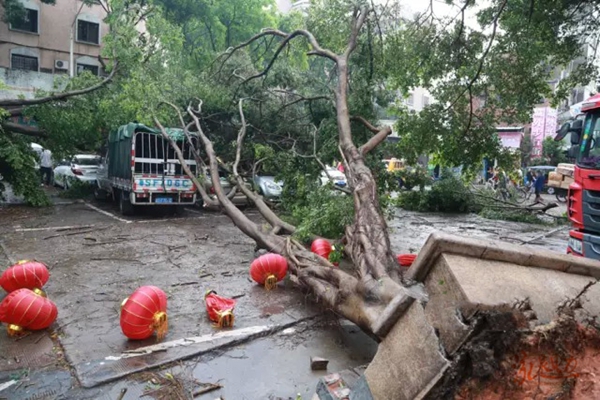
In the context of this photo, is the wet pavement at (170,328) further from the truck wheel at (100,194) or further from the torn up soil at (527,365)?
the truck wheel at (100,194)

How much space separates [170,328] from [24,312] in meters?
1.44

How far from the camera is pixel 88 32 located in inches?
1206

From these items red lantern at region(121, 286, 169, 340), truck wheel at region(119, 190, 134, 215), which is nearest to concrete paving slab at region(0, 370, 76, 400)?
red lantern at region(121, 286, 169, 340)

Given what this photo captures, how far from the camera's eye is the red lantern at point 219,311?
4.83m

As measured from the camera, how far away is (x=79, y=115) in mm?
13281

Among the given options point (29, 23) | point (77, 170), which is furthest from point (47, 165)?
point (29, 23)

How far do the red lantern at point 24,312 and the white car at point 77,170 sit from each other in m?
12.8

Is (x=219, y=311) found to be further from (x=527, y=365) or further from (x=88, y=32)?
(x=88, y=32)

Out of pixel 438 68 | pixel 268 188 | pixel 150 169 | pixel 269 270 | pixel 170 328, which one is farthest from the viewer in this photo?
pixel 268 188

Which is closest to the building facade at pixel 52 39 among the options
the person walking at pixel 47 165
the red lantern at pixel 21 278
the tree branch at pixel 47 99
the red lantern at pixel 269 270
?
the person walking at pixel 47 165

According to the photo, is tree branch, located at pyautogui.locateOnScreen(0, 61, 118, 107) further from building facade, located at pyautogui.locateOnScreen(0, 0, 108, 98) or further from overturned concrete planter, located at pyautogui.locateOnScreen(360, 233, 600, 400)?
building facade, located at pyautogui.locateOnScreen(0, 0, 108, 98)

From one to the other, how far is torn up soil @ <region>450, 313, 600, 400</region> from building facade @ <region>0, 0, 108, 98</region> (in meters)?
29.5

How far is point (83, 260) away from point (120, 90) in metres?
7.96

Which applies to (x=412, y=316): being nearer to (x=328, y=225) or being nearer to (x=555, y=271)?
(x=555, y=271)
